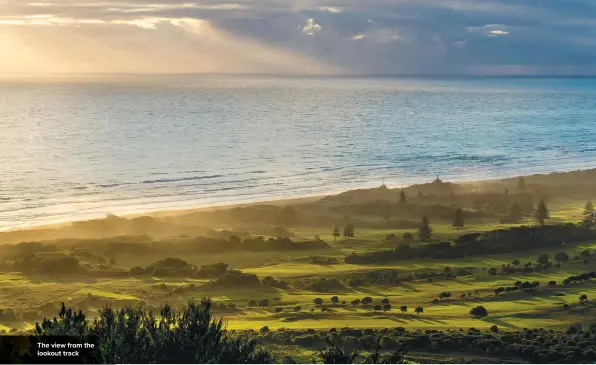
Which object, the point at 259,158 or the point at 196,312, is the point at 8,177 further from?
the point at 196,312

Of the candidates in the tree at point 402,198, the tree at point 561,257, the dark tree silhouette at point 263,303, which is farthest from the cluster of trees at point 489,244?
the dark tree silhouette at point 263,303

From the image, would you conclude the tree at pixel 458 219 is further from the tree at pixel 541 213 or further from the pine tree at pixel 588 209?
the pine tree at pixel 588 209

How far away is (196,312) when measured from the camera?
8.55 metres

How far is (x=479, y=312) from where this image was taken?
1186 centimetres

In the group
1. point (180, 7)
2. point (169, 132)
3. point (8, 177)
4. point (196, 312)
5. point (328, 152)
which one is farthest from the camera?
point (169, 132)

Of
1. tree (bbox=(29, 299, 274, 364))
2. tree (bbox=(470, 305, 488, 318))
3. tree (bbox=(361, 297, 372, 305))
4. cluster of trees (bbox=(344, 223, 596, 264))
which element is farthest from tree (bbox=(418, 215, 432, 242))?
tree (bbox=(29, 299, 274, 364))

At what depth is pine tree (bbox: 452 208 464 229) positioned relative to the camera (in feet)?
50.4

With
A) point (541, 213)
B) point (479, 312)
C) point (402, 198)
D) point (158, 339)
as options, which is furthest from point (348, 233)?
point (158, 339)

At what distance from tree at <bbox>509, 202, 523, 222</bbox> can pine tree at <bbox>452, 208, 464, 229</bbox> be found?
917mm

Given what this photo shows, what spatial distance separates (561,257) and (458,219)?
7.32 ft

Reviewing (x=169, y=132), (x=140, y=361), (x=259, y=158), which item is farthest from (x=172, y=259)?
(x=169, y=132)

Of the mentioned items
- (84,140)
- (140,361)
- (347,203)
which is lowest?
(140,361)

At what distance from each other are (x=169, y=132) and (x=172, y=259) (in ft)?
53.2

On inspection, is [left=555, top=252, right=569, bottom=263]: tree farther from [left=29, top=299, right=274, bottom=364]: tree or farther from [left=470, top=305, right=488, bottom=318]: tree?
[left=29, top=299, right=274, bottom=364]: tree
